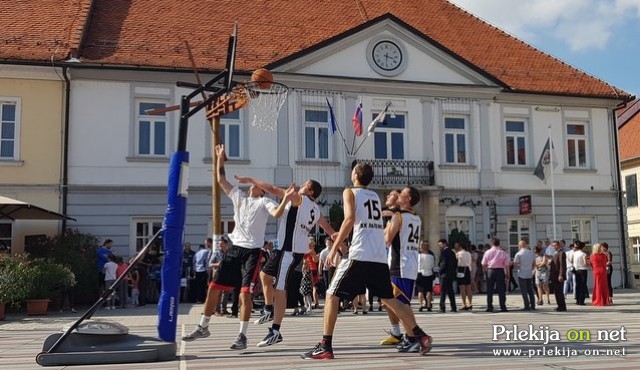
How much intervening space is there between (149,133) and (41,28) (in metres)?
5.20

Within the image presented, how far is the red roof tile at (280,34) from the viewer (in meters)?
23.7

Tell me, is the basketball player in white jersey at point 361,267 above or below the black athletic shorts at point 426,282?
above

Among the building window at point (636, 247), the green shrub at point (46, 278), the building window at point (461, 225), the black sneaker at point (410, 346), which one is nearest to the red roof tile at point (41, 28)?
the green shrub at point (46, 278)

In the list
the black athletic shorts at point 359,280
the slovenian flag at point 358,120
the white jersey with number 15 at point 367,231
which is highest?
the slovenian flag at point 358,120

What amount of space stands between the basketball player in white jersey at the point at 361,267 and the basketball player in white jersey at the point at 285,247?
2.75 feet

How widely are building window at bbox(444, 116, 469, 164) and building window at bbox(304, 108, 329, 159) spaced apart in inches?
183

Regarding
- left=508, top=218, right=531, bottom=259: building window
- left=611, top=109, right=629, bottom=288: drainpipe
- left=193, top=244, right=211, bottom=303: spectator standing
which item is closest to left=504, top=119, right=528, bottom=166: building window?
left=508, top=218, right=531, bottom=259: building window

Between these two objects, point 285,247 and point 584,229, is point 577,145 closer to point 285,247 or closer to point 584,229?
point 584,229

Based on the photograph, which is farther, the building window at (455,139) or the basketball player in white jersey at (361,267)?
the building window at (455,139)

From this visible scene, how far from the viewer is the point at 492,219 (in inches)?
1006

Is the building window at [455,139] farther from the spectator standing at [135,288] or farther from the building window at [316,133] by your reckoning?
the spectator standing at [135,288]

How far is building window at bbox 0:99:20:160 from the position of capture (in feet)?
71.9

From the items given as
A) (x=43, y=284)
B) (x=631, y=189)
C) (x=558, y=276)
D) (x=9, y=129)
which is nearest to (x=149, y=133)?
(x=9, y=129)

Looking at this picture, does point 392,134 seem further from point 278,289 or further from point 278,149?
point 278,289
